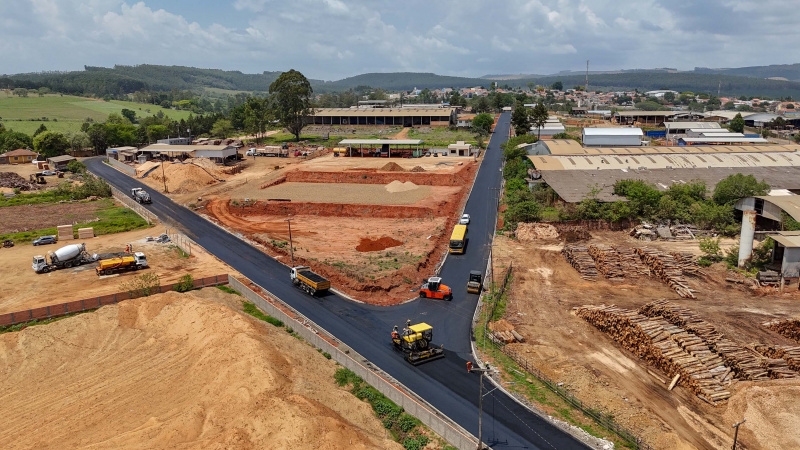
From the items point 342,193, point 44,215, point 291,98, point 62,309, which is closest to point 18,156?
point 44,215

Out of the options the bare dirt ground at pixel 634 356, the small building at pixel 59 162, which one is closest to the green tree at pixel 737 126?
the bare dirt ground at pixel 634 356

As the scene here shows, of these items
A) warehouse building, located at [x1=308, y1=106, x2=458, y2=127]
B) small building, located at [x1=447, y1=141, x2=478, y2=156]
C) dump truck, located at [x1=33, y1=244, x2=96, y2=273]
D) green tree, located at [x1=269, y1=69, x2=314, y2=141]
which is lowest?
dump truck, located at [x1=33, y1=244, x2=96, y2=273]

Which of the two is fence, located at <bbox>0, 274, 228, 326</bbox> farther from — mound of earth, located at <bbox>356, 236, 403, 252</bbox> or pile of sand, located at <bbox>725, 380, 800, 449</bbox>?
pile of sand, located at <bbox>725, 380, 800, 449</bbox>

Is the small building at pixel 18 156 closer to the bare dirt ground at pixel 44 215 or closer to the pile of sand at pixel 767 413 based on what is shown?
the bare dirt ground at pixel 44 215

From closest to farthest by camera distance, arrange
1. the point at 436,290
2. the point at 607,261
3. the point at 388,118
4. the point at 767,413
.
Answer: the point at 767,413 < the point at 436,290 < the point at 607,261 < the point at 388,118

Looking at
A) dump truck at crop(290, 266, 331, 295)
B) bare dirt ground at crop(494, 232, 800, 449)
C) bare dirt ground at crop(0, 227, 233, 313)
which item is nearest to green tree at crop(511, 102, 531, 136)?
bare dirt ground at crop(494, 232, 800, 449)

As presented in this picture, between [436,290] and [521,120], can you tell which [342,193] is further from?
[521,120]
